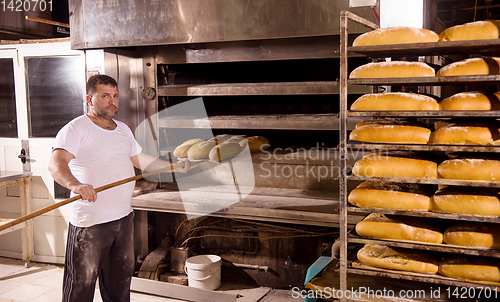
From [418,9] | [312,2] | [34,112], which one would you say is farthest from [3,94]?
[418,9]

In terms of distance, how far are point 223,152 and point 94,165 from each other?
2.86 feet

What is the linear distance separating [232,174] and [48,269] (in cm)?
207

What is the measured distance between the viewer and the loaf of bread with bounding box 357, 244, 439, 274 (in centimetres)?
164

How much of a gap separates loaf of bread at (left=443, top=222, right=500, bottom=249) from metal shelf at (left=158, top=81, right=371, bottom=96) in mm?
1195

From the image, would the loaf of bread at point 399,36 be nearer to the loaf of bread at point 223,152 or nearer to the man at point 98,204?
the loaf of bread at point 223,152

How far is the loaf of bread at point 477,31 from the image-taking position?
5.04ft

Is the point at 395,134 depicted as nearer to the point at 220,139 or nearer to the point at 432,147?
the point at 432,147

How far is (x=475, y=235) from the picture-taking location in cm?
154

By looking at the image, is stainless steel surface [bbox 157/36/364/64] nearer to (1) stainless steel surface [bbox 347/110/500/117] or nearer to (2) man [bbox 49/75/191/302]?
(2) man [bbox 49/75/191/302]

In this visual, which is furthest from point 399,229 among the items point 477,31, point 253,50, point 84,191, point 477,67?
point 253,50

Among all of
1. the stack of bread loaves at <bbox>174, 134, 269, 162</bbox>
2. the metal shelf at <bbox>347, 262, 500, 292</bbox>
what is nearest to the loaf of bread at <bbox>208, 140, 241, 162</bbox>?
the stack of bread loaves at <bbox>174, 134, 269, 162</bbox>

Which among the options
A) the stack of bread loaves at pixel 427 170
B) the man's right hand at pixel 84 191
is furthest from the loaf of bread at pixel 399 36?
the man's right hand at pixel 84 191

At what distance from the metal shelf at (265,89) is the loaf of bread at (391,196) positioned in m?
1.00

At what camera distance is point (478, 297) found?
1666 millimetres
